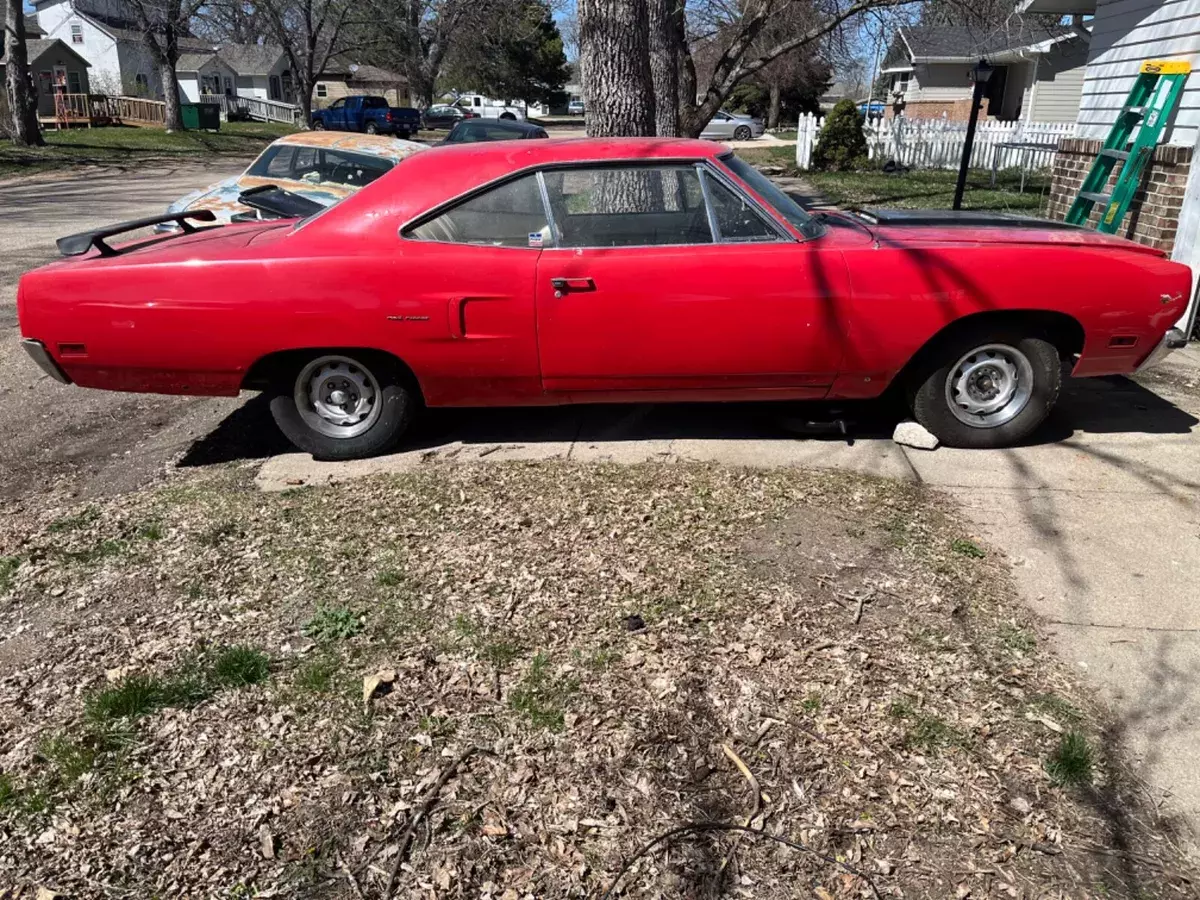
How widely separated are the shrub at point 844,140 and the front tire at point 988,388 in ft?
57.7

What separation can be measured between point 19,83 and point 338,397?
28382mm

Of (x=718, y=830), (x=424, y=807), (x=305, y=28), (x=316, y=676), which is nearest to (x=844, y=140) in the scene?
(x=316, y=676)

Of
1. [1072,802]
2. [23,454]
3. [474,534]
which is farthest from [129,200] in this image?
[1072,802]

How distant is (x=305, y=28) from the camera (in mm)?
40656

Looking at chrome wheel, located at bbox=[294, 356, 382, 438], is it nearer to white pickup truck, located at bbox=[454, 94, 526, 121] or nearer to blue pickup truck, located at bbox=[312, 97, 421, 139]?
blue pickup truck, located at bbox=[312, 97, 421, 139]

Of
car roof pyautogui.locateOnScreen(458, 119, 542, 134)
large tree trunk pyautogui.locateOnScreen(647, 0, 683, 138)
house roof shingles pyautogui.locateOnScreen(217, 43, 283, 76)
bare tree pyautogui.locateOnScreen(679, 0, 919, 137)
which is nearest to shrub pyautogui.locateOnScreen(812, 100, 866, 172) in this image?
bare tree pyautogui.locateOnScreen(679, 0, 919, 137)

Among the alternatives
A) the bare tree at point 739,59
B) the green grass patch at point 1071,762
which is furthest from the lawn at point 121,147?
the green grass patch at point 1071,762

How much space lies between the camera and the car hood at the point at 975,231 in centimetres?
470

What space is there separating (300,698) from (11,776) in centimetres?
82

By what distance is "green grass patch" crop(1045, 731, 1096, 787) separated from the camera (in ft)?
8.83

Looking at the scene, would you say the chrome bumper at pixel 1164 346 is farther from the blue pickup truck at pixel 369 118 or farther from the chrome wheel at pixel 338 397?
the blue pickup truck at pixel 369 118

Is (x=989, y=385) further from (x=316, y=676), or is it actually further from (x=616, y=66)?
(x=616, y=66)

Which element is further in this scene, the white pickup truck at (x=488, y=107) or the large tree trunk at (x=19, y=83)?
the white pickup truck at (x=488, y=107)

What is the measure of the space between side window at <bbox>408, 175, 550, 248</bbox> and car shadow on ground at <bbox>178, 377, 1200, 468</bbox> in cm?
118
